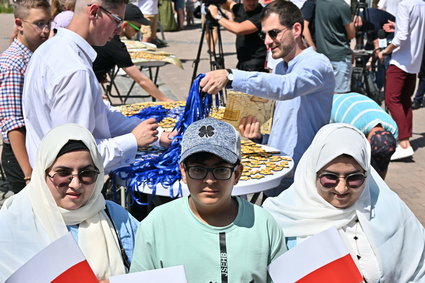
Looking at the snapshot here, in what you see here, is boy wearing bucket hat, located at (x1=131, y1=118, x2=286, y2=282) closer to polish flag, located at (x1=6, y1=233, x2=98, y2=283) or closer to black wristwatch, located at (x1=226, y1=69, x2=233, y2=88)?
polish flag, located at (x1=6, y1=233, x2=98, y2=283)

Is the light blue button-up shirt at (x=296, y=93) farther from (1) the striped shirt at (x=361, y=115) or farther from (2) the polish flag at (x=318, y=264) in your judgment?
(2) the polish flag at (x=318, y=264)

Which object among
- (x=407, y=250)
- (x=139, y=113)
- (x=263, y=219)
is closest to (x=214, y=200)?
(x=263, y=219)

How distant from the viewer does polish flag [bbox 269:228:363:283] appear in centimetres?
211

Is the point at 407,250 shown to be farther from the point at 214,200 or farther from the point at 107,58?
the point at 107,58

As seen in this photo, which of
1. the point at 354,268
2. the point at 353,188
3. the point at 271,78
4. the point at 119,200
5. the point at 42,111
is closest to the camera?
the point at 354,268

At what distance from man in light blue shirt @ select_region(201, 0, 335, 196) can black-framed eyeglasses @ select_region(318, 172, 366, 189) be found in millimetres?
1023

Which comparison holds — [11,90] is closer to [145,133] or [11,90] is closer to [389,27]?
[145,133]

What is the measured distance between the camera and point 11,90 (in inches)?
156

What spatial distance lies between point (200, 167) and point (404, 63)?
18.4 ft

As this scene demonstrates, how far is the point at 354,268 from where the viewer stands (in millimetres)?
2141

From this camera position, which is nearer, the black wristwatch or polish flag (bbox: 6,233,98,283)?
polish flag (bbox: 6,233,98,283)

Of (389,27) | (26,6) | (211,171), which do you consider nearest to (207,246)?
(211,171)

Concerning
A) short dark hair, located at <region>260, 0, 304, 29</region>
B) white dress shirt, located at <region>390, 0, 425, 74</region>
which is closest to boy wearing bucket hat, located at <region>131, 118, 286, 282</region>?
short dark hair, located at <region>260, 0, 304, 29</region>

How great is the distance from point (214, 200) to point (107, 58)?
13.0 ft
